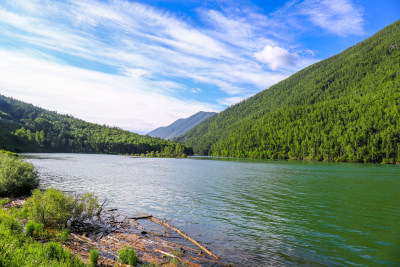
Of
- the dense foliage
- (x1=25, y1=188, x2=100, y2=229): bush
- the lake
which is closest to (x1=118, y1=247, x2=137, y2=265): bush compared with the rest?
the dense foliage

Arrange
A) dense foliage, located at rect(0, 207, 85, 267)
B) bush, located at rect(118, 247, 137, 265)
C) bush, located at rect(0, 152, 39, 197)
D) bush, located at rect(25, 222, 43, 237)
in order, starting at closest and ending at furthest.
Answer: dense foliage, located at rect(0, 207, 85, 267) → bush, located at rect(118, 247, 137, 265) → bush, located at rect(25, 222, 43, 237) → bush, located at rect(0, 152, 39, 197)

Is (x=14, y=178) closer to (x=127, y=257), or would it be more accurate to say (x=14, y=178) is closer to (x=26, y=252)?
(x=26, y=252)

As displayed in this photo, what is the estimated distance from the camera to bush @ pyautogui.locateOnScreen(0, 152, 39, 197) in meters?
31.6

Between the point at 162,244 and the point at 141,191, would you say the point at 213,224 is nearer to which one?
the point at 162,244

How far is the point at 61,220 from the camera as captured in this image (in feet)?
66.5

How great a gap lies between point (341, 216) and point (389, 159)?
172513 millimetres

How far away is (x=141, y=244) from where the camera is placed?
1777 cm

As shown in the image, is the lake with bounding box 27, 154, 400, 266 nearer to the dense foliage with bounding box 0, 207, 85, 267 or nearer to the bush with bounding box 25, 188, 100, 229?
the bush with bounding box 25, 188, 100, 229

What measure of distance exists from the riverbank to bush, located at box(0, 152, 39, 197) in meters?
18.0

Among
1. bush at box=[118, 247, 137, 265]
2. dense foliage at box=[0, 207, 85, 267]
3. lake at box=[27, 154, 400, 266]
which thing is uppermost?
dense foliage at box=[0, 207, 85, 267]

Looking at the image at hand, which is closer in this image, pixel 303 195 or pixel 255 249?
pixel 255 249

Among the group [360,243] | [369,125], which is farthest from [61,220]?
[369,125]

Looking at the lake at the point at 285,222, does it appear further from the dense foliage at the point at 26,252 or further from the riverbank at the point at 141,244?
the dense foliage at the point at 26,252

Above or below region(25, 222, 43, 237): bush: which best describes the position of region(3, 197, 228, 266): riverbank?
below
